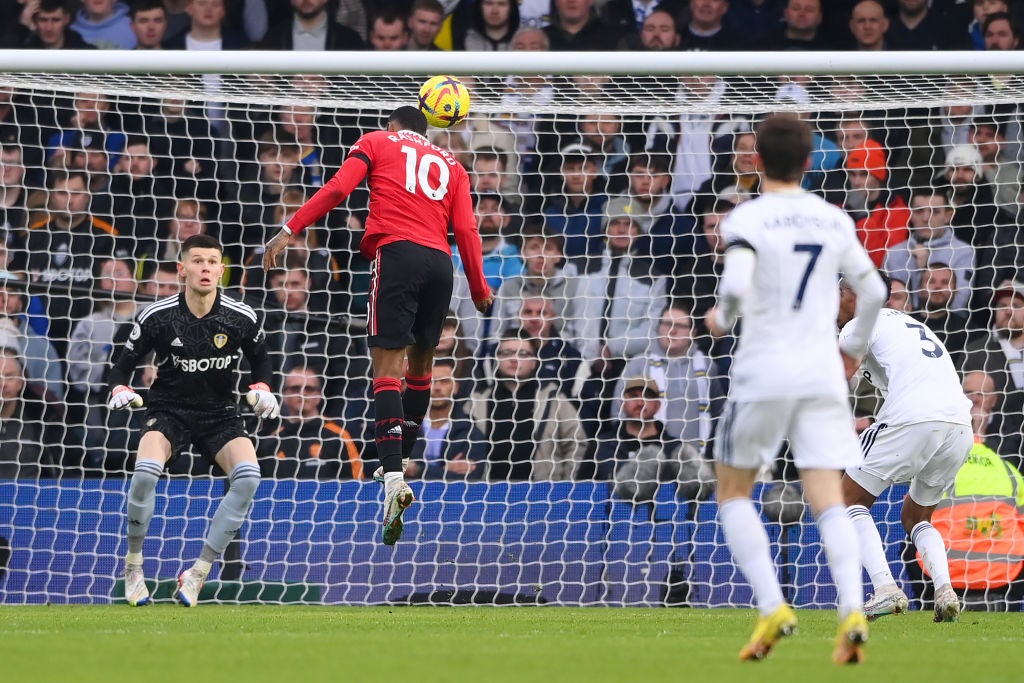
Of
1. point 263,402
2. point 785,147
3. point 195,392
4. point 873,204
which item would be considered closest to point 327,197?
point 263,402

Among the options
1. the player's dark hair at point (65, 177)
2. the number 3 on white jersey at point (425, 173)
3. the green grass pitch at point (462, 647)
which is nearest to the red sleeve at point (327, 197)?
the number 3 on white jersey at point (425, 173)

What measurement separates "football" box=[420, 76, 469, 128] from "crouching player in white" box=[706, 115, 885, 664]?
10.2 feet

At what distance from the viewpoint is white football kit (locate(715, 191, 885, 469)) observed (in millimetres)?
4793

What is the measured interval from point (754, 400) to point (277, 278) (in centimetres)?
699

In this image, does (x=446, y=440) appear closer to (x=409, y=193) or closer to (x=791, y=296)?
(x=409, y=193)

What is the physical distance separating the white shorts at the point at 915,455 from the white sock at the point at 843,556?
2.88 meters

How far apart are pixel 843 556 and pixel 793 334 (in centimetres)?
78

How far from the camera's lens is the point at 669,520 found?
9.41m

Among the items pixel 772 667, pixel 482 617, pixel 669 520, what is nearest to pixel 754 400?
pixel 772 667

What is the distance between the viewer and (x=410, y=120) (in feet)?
25.1

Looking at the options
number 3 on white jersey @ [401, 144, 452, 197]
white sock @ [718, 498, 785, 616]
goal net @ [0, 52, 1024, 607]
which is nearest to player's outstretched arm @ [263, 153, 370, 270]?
number 3 on white jersey @ [401, 144, 452, 197]

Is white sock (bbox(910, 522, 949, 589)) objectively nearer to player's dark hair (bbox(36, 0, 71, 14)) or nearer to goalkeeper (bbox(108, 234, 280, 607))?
goalkeeper (bbox(108, 234, 280, 607))

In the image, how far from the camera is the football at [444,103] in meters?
7.73

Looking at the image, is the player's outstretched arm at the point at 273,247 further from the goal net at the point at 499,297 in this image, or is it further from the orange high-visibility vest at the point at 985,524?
the orange high-visibility vest at the point at 985,524
